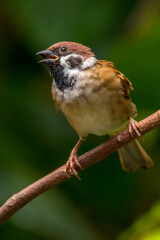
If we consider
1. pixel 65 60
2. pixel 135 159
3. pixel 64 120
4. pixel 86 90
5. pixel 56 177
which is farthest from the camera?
pixel 64 120

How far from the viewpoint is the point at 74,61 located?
3.03 meters

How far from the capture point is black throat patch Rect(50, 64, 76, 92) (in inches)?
116

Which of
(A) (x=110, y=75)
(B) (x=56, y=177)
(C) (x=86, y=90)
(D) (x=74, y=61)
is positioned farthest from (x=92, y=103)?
(B) (x=56, y=177)

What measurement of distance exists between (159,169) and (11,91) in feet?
4.55

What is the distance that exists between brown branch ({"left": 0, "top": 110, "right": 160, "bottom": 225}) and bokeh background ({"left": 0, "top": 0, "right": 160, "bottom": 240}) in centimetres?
102

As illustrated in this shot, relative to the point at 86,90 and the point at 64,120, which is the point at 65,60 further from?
the point at 64,120

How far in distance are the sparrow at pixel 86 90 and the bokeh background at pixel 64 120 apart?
429 millimetres

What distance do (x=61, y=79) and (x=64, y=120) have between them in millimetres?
1006

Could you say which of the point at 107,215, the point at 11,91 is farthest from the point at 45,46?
the point at 107,215

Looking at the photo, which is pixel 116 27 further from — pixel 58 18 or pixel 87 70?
pixel 87 70

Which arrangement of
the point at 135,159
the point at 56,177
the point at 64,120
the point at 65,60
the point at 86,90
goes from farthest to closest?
1. the point at 64,120
2. the point at 135,159
3. the point at 65,60
4. the point at 86,90
5. the point at 56,177

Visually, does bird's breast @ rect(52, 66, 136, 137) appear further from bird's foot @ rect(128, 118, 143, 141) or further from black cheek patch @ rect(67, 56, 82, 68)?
bird's foot @ rect(128, 118, 143, 141)

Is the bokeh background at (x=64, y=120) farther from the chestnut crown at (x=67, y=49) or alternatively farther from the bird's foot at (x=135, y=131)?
the bird's foot at (x=135, y=131)

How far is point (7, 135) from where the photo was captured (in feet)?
12.2
